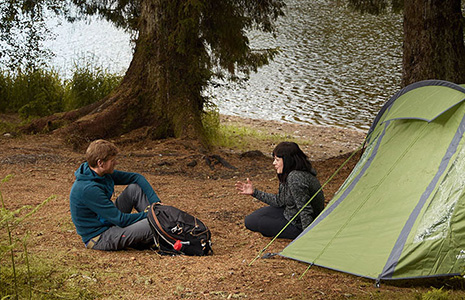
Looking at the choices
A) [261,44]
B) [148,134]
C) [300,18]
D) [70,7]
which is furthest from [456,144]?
[300,18]

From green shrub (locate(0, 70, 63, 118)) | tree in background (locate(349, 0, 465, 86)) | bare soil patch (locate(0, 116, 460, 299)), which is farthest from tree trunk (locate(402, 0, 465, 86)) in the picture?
green shrub (locate(0, 70, 63, 118))

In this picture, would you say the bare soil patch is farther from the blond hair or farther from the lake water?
the lake water

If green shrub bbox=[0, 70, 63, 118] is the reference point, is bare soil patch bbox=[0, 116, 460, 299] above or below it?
below

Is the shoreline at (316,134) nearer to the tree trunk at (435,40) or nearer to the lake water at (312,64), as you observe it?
the lake water at (312,64)

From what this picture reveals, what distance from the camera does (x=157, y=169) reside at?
789cm

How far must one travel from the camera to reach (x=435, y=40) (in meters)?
7.31

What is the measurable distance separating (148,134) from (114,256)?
5.47m

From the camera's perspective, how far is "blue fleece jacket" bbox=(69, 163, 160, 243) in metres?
4.20

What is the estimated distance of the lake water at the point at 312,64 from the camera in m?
16.1

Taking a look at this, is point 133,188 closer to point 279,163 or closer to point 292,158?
point 279,163

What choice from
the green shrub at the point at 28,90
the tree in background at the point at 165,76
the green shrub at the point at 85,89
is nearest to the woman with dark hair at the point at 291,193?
the tree in background at the point at 165,76

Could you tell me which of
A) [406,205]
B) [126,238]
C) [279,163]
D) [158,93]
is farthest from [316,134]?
[126,238]

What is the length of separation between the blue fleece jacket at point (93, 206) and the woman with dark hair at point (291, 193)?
1.07 meters

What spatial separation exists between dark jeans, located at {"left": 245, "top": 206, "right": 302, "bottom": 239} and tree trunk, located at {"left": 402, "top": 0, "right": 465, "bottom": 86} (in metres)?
3.71
